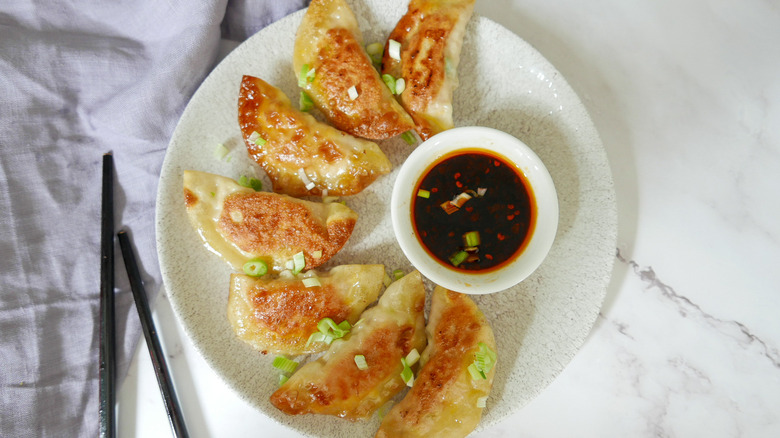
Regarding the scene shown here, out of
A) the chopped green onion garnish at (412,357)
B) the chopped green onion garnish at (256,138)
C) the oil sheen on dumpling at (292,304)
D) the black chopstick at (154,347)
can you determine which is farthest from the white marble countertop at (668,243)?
the chopped green onion garnish at (256,138)

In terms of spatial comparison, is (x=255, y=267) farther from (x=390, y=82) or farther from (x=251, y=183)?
(x=390, y=82)

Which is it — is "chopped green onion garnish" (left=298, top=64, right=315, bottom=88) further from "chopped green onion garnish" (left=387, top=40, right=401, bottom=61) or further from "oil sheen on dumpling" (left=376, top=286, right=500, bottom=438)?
"oil sheen on dumpling" (left=376, top=286, right=500, bottom=438)

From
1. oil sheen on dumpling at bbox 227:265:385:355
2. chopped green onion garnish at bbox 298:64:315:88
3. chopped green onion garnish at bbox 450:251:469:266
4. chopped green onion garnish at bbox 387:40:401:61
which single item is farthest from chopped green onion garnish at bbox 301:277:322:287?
chopped green onion garnish at bbox 387:40:401:61

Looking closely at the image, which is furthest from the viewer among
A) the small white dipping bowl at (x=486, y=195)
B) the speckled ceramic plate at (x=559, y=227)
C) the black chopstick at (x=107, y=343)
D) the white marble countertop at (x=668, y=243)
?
the white marble countertop at (x=668, y=243)

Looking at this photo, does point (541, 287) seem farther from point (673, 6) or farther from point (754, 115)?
point (673, 6)

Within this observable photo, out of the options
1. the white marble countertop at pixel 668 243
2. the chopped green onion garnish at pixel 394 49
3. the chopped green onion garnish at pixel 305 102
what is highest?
the chopped green onion garnish at pixel 394 49

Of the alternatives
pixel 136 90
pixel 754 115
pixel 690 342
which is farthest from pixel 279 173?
pixel 754 115

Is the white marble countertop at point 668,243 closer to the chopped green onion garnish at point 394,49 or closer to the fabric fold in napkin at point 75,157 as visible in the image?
the fabric fold in napkin at point 75,157
